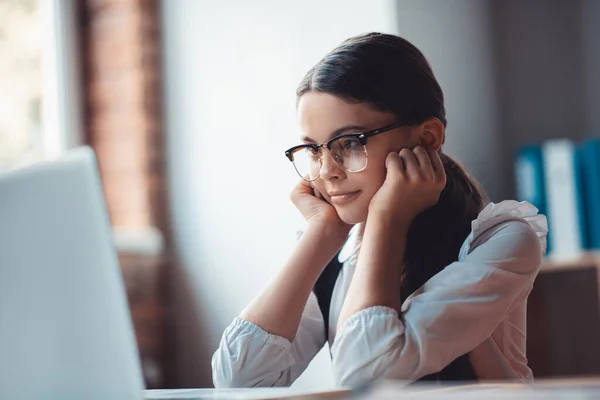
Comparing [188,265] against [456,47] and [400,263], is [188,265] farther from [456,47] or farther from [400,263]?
[400,263]

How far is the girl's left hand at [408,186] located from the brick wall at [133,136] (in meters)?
1.39

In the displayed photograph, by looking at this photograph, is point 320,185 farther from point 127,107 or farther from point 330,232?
point 127,107

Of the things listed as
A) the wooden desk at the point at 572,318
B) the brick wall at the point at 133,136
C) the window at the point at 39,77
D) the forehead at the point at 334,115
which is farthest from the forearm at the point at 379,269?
the window at the point at 39,77

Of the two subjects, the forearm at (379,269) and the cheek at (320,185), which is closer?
the forearm at (379,269)

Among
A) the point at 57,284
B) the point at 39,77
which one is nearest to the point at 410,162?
the point at 57,284

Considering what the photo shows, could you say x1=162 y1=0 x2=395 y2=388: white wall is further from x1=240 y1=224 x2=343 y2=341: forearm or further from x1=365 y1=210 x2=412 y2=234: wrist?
x1=365 y1=210 x2=412 y2=234: wrist

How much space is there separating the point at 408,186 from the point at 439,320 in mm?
152

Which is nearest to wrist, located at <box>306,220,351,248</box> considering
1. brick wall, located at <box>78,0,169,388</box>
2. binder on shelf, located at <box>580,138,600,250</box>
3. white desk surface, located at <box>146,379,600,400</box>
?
white desk surface, located at <box>146,379,600,400</box>

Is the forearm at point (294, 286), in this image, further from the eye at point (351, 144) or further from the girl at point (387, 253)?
the eye at point (351, 144)

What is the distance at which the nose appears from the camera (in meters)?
0.83

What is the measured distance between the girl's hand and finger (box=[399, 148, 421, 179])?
0.14 meters

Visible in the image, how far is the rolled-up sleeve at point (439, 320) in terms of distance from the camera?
72 centimetres

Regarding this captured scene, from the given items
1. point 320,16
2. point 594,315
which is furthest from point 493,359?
point 594,315

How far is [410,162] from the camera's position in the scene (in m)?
0.81
